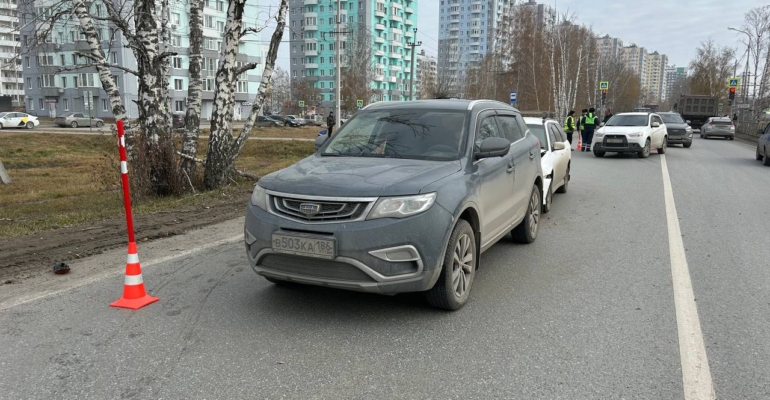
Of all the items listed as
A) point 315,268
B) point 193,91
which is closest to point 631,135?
point 193,91

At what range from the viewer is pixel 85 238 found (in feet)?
23.3

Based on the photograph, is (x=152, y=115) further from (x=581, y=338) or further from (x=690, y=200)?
(x=690, y=200)

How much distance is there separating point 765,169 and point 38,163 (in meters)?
26.8

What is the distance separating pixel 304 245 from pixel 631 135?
57.7 feet

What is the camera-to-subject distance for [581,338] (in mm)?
4094

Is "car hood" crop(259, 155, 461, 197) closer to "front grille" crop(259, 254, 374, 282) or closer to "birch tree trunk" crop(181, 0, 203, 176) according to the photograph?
"front grille" crop(259, 254, 374, 282)

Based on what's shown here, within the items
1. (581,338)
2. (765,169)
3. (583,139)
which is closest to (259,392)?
(581,338)

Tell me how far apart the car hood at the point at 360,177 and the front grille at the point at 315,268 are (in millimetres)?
505

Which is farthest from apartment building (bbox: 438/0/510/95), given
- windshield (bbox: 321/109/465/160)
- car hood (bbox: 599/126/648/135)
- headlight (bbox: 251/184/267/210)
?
headlight (bbox: 251/184/267/210)

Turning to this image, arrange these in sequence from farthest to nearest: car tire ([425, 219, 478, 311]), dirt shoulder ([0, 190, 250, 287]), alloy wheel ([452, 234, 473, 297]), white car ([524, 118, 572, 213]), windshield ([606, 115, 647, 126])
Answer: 1. windshield ([606, 115, 647, 126])
2. white car ([524, 118, 572, 213])
3. dirt shoulder ([0, 190, 250, 287])
4. alloy wheel ([452, 234, 473, 297])
5. car tire ([425, 219, 478, 311])

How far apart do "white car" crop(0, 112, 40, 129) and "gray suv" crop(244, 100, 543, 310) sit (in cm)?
5202

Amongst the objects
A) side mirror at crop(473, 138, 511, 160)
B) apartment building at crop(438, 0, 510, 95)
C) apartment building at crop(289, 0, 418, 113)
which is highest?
apartment building at crop(438, 0, 510, 95)

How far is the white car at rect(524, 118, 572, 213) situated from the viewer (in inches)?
359

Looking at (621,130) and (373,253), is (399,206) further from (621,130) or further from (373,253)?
(621,130)
